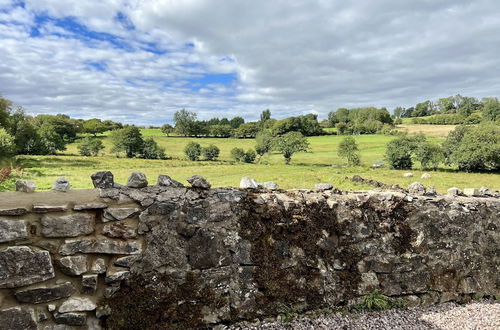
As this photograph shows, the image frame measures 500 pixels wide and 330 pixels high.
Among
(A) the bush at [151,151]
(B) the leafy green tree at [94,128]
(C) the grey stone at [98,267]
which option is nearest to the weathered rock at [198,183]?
(C) the grey stone at [98,267]

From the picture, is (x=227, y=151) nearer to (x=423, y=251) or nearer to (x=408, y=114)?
(x=423, y=251)

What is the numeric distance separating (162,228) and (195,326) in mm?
1576

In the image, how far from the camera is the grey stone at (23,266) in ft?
12.5

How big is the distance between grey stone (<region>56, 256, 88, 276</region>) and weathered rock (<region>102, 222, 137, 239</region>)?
0.42 m

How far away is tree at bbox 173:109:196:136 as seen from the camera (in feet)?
244

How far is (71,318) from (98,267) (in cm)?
70

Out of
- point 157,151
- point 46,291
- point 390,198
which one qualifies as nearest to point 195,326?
point 46,291

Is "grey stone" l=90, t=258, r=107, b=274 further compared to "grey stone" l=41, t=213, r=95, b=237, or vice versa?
"grey stone" l=90, t=258, r=107, b=274

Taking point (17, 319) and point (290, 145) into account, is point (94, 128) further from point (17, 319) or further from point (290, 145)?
point (17, 319)

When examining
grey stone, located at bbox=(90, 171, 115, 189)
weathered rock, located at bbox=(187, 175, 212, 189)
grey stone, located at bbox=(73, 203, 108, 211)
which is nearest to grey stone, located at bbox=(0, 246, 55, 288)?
grey stone, located at bbox=(73, 203, 108, 211)

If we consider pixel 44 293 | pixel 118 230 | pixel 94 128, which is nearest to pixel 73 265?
pixel 44 293

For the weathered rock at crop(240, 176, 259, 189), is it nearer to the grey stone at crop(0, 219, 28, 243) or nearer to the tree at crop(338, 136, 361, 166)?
the grey stone at crop(0, 219, 28, 243)

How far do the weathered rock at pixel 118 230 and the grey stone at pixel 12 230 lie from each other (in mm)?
911

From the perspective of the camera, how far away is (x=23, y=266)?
3873 millimetres
